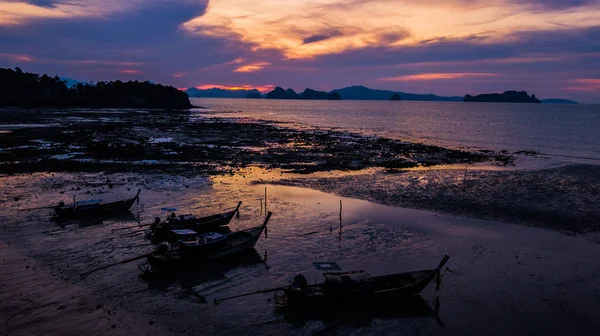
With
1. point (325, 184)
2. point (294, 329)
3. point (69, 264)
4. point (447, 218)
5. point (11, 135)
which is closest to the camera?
point (294, 329)

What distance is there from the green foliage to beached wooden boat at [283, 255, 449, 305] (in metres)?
152

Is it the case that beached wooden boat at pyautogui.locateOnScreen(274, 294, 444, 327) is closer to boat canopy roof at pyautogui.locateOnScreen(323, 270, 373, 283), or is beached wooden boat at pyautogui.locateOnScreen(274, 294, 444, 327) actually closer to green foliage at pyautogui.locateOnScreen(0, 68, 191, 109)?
boat canopy roof at pyautogui.locateOnScreen(323, 270, 373, 283)

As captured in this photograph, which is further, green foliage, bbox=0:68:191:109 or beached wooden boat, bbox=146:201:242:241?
green foliage, bbox=0:68:191:109

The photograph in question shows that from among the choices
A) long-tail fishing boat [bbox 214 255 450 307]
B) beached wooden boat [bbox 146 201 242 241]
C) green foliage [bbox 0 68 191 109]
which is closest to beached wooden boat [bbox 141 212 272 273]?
beached wooden boat [bbox 146 201 242 241]

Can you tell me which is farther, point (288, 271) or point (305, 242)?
point (305, 242)

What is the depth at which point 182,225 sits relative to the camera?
22047mm

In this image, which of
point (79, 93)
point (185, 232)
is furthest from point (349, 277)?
point (79, 93)

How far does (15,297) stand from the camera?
15.0 m

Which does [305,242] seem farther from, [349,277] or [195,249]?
[195,249]

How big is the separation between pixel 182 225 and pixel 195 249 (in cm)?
399

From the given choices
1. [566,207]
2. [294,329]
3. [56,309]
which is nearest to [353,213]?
[294,329]

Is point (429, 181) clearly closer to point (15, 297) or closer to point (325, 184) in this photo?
point (325, 184)

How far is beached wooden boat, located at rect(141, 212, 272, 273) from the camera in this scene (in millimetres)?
17698

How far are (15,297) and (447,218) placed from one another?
24261mm
